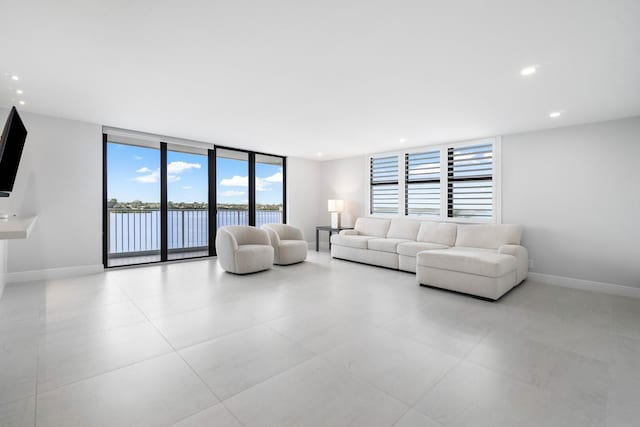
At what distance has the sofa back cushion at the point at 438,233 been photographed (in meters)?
5.22

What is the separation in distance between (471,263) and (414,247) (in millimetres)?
1351

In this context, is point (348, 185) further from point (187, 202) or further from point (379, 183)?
point (187, 202)

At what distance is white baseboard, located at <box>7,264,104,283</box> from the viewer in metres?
4.12

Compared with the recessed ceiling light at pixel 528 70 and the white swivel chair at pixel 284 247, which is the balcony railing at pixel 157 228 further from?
the recessed ceiling light at pixel 528 70

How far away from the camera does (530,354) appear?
2254 mm

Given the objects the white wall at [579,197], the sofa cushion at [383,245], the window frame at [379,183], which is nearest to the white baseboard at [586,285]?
the white wall at [579,197]

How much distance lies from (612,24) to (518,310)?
2.73m

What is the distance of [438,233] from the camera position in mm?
5336

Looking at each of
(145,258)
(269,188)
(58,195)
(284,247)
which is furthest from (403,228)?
(58,195)

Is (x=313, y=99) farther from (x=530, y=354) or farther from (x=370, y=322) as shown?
(x=530, y=354)

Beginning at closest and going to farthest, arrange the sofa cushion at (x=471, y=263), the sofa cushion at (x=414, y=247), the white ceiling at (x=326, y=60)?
the white ceiling at (x=326, y=60)
the sofa cushion at (x=471, y=263)
the sofa cushion at (x=414, y=247)

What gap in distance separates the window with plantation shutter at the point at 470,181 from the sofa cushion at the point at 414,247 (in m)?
0.98

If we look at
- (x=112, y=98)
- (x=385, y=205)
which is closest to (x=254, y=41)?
(x=112, y=98)

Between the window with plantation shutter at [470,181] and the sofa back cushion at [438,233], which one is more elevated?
the window with plantation shutter at [470,181]
